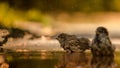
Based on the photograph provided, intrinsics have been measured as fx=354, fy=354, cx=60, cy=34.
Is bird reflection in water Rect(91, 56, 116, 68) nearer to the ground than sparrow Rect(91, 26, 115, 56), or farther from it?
nearer to the ground

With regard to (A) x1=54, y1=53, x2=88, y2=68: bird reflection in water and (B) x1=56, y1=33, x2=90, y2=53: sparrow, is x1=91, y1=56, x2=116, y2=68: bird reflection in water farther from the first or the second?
(B) x1=56, y1=33, x2=90, y2=53: sparrow

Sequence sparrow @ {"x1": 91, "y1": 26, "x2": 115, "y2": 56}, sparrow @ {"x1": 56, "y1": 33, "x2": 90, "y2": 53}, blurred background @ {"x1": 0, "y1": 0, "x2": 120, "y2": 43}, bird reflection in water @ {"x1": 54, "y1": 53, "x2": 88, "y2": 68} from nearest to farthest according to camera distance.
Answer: sparrow @ {"x1": 91, "y1": 26, "x2": 115, "y2": 56}, bird reflection in water @ {"x1": 54, "y1": 53, "x2": 88, "y2": 68}, sparrow @ {"x1": 56, "y1": 33, "x2": 90, "y2": 53}, blurred background @ {"x1": 0, "y1": 0, "x2": 120, "y2": 43}

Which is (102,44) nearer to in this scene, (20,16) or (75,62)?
(75,62)

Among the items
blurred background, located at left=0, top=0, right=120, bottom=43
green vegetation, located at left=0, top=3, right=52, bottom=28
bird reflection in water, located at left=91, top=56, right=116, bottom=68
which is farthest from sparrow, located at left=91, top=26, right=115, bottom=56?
green vegetation, located at left=0, top=3, right=52, bottom=28

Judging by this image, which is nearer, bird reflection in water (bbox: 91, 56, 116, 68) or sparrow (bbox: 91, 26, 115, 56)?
bird reflection in water (bbox: 91, 56, 116, 68)

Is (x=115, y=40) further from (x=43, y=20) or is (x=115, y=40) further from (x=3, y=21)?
(x=3, y=21)

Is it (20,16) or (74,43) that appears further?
(20,16)

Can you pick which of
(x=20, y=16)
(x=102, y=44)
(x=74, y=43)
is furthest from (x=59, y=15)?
(x=102, y=44)
